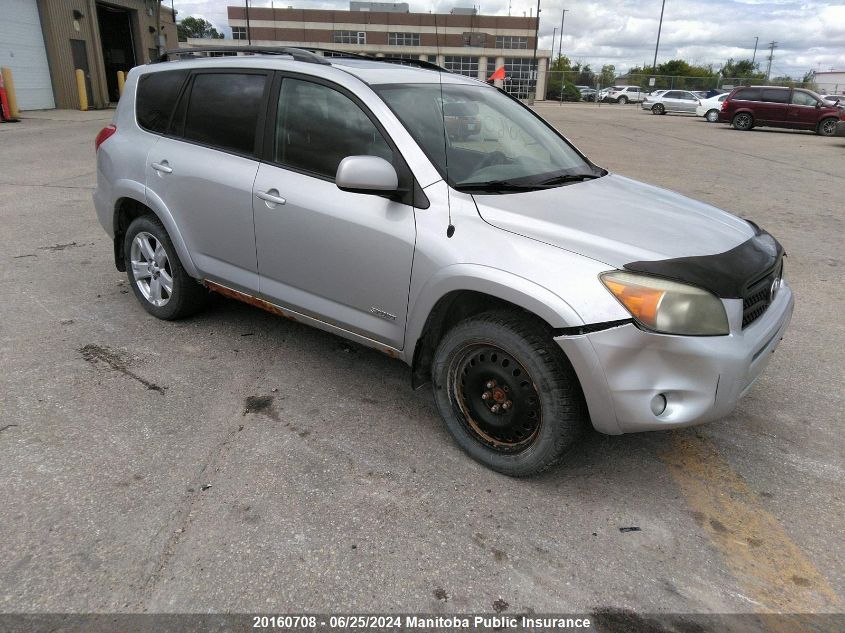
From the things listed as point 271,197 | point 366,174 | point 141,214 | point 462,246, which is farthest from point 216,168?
point 462,246

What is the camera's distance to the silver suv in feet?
8.45

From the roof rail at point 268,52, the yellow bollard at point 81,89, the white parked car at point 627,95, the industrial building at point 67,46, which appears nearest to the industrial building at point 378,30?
the white parked car at point 627,95

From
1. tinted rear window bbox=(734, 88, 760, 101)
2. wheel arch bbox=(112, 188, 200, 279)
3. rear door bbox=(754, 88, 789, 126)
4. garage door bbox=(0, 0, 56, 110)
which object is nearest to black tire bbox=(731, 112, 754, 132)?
rear door bbox=(754, 88, 789, 126)

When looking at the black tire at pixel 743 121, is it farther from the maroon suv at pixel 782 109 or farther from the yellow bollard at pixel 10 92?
the yellow bollard at pixel 10 92

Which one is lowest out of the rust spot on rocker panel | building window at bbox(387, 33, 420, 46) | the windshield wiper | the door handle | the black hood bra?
the rust spot on rocker panel

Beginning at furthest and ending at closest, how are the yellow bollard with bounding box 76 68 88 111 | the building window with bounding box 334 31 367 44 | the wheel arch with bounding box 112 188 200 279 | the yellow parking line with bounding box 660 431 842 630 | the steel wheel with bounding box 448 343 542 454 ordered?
the building window with bounding box 334 31 367 44 → the yellow bollard with bounding box 76 68 88 111 → the wheel arch with bounding box 112 188 200 279 → the steel wheel with bounding box 448 343 542 454 → the yellow parking line with bounding box 660 431 842 630

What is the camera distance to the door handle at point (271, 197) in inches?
138

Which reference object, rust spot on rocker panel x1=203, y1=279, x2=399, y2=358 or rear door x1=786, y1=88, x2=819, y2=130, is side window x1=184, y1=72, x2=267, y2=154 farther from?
rear door x1=786, y1=88, x2=819, y2=130

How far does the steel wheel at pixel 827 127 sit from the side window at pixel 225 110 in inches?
1021

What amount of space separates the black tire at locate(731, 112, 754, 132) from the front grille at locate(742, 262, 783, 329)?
2558 cm

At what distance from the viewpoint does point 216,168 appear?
153 inches

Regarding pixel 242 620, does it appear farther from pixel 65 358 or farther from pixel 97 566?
pixel 65 358

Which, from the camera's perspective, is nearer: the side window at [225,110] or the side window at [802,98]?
the side window at [225,110]

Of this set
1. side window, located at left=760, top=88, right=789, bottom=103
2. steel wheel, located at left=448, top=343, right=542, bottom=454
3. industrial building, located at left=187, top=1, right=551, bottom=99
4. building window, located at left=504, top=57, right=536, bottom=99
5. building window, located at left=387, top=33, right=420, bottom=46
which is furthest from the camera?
building window, located at left=387, top=33, right=420, bottom=46
